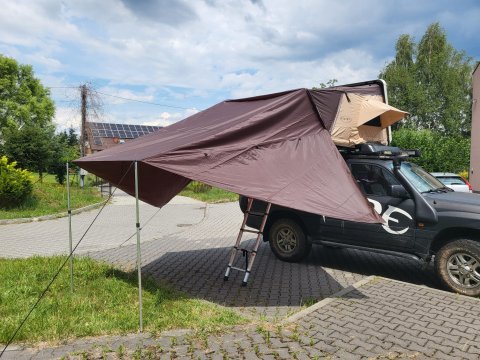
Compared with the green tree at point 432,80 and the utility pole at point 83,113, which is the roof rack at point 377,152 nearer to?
the utility pole at point 83,113

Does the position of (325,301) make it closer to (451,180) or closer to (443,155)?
(451,180)

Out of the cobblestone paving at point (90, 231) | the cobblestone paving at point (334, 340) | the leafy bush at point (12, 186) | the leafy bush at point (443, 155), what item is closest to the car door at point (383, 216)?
the cobblestone paving at point (334, 340)

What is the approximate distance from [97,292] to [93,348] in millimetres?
1929

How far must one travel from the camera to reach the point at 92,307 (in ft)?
17.3

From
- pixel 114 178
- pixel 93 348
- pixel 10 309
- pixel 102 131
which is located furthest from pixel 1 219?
pixel 102 131

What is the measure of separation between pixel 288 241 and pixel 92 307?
385cm

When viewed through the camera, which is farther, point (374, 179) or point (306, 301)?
point (374, 179)

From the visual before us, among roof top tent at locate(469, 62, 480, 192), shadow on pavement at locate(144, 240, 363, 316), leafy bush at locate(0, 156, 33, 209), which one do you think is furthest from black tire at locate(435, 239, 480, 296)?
roof top tent at locate(469, 62, 480, 192)

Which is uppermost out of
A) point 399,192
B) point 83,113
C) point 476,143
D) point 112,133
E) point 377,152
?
point 112,133

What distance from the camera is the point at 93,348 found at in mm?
4051

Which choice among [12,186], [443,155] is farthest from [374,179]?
[443,155]

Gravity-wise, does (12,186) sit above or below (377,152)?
below

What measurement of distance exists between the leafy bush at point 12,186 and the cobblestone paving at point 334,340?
11930 millimetres

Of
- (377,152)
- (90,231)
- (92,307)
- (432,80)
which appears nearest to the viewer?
(92,307)
